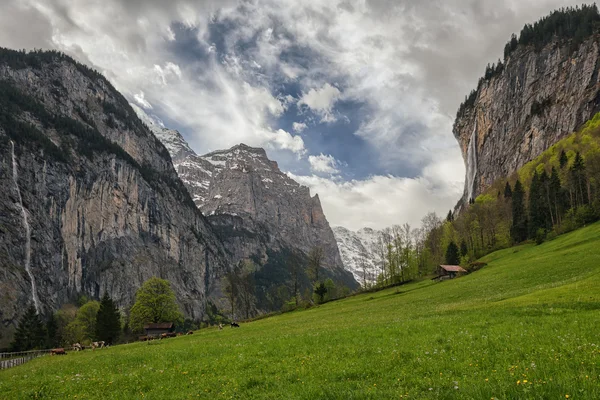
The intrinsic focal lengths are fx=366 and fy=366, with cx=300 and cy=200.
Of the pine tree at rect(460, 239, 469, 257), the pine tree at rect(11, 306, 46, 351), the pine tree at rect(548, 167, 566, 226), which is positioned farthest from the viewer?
the pine tree at rect(460, 239, 469, 257)

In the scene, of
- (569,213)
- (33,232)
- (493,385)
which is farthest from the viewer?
(33,232)

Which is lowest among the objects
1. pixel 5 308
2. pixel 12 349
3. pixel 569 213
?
pixel 12 349

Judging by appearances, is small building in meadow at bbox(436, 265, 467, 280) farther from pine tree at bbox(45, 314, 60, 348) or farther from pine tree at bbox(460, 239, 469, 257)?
pine tree at bbox(45, 314, 60, 348)

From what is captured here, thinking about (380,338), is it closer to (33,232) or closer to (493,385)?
(493,385)

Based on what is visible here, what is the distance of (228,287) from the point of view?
10525 centimetres

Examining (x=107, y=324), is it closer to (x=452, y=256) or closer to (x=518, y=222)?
(x=452, y=256)

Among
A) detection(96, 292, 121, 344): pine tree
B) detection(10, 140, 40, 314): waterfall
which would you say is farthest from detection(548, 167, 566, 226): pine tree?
detection(10, 140, 40, 314): waterfall

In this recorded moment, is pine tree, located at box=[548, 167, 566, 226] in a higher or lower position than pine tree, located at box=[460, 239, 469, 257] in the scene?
higher

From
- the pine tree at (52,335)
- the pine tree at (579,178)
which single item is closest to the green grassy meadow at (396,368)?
the pine tree at (579,178)

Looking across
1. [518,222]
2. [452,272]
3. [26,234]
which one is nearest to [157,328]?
[452,272]

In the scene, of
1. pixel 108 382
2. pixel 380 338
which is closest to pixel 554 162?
pixel 380 338

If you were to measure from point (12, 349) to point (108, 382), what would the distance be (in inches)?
4316

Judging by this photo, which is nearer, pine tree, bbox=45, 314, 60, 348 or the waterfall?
pine tree, bbox=45, 314, 60, 348

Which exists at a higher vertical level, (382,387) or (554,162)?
(554,162)
